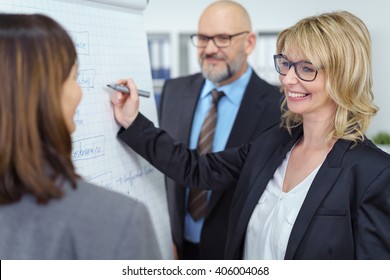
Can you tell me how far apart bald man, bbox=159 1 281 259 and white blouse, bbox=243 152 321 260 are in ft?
1.18

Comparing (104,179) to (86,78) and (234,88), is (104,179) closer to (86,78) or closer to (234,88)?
(86,78)

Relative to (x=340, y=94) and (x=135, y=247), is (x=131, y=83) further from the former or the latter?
(x=135, y=247)

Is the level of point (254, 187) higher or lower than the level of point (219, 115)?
lower

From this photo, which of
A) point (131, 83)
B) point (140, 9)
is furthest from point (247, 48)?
point (131, 83)

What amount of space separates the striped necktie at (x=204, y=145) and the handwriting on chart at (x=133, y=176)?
302mm

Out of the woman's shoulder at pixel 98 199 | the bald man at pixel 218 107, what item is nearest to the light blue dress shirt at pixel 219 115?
the bald man at pixel 218 107

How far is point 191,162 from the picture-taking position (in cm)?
156

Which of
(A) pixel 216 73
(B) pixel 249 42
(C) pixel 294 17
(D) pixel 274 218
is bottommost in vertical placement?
(D) pixel 274 218

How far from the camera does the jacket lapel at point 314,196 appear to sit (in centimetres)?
120

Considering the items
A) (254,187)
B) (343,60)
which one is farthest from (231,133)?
(343,60)

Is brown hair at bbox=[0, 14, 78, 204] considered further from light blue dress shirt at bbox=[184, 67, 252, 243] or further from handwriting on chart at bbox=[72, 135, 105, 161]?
light blue dress shirt at bbox=[184, 67, 252, 243]

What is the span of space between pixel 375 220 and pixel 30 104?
0.89m

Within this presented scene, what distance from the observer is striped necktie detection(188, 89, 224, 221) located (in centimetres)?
179

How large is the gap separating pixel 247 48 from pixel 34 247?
158 centimetres
